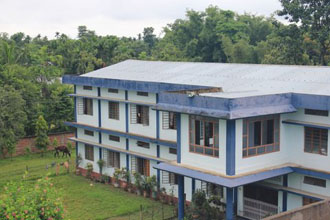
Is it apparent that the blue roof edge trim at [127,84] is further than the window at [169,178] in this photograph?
No

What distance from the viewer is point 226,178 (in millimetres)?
16266

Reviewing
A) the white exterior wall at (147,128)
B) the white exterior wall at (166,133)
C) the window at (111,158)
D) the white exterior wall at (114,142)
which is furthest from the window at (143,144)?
the window at (111,158)

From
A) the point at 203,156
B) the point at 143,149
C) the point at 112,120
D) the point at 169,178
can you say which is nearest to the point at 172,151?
the point at 169,178

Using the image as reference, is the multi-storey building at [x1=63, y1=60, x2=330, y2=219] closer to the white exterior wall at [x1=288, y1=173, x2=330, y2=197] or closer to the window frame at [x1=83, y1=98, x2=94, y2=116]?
the white exterior wall at [x1=288, y1=173, x2=330, y2=197]

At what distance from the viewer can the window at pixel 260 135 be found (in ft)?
55.2

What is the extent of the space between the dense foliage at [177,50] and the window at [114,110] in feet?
26.8

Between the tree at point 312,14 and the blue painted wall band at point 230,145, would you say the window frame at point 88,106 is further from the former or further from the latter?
the tree at point 312,14

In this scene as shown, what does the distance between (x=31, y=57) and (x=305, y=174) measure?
33.2 metres

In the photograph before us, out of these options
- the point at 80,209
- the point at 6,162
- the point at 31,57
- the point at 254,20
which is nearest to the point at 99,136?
the point at 80,209

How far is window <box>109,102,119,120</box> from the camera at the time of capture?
24987 millimetres

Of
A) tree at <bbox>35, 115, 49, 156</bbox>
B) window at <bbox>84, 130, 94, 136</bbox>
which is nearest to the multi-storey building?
window at <bbox>84, 130, 94, 136</bbox>

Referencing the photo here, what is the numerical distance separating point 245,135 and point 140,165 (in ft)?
27.6

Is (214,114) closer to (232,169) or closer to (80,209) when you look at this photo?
(232,169)

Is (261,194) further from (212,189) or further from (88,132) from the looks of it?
(88,132)
